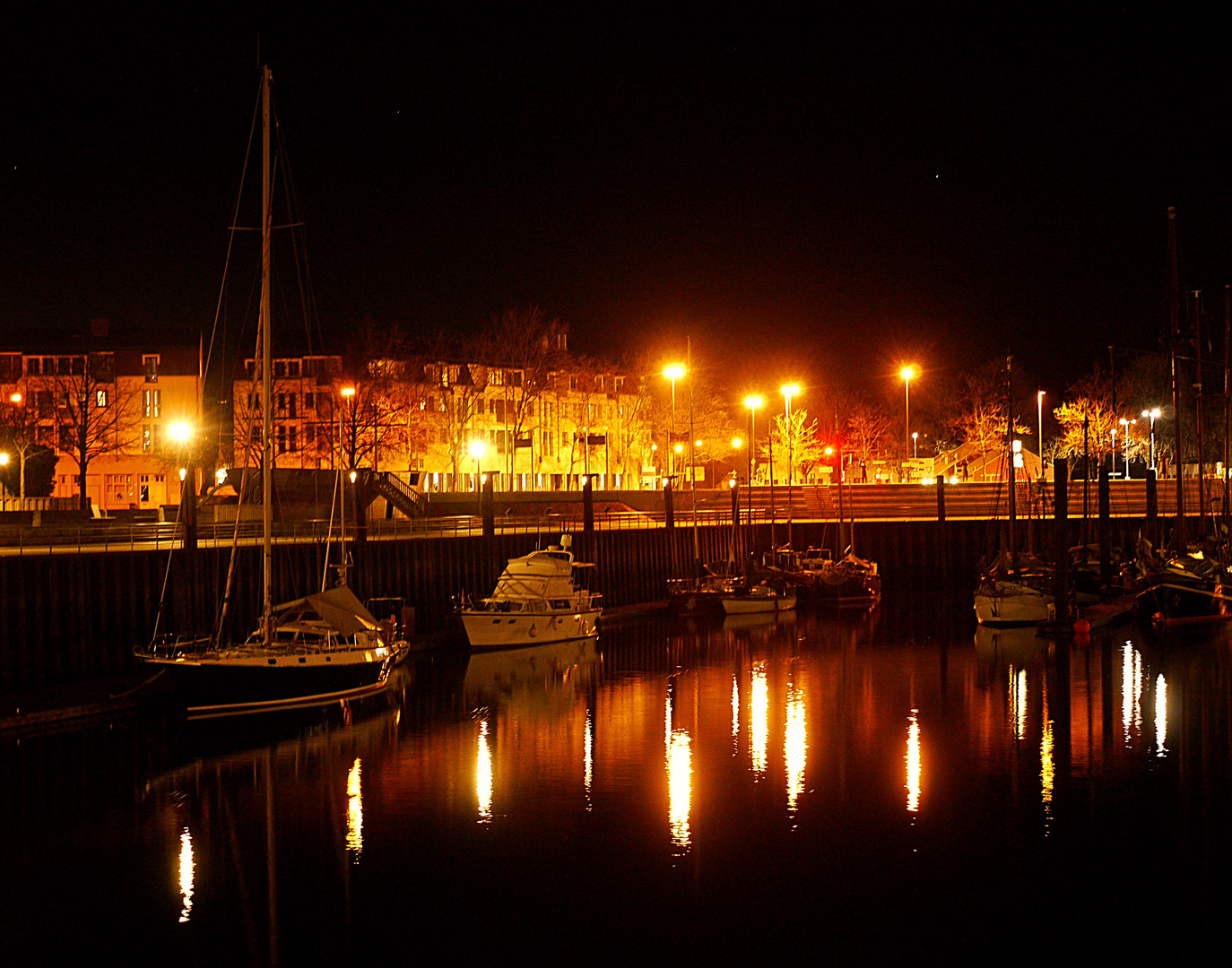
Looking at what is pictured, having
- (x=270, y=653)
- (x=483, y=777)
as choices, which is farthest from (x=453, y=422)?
(x=483, y=777)

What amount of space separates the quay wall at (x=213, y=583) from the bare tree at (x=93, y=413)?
26502mm

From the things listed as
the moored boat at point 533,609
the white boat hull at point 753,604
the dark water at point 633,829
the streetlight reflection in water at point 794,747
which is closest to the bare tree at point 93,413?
the moored boat at point 533,609

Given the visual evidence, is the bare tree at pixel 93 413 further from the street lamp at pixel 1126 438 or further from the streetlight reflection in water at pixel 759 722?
the street lamp at pixel 1126 438

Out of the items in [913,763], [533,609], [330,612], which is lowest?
[913,763]

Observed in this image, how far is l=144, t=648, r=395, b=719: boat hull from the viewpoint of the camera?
29766mm

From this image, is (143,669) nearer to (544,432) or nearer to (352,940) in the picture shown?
(352,940)

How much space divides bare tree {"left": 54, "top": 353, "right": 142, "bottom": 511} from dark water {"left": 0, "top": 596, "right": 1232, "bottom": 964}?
40.7 metres

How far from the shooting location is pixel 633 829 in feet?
73.7

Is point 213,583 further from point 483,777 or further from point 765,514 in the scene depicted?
point 765,514

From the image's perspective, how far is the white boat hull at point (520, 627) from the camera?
141ft

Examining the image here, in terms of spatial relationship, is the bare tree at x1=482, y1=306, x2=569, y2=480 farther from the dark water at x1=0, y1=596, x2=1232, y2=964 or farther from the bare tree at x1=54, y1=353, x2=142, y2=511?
the dark water at x1=0, y1=596, x2=1232, y2=964

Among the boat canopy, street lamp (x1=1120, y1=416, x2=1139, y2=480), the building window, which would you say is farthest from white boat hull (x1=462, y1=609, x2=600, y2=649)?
street lamp (x1=1120, y1=416, x2=1139, y2=480)

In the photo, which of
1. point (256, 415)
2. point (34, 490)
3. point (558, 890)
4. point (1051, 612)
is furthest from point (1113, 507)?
point (558, 890)

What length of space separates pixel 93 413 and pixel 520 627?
176 feet
